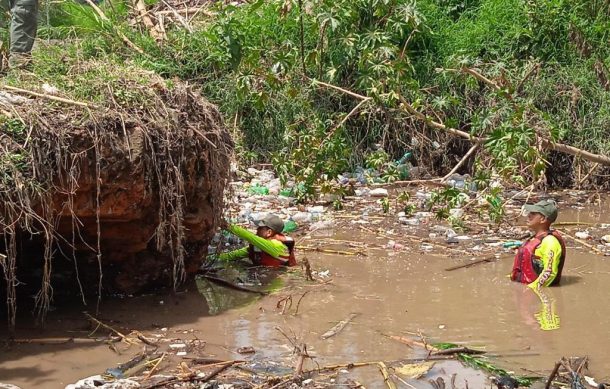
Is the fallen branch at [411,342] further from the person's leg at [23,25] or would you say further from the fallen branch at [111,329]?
the person's leg at [23,25]

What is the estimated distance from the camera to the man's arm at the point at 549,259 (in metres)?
6.25

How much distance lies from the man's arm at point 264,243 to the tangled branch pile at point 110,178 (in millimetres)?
505

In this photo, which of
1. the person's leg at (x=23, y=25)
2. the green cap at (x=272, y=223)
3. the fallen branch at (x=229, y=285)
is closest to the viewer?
the fallen branch at (x=229, y=285)

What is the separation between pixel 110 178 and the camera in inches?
204

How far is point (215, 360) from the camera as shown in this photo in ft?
15.5

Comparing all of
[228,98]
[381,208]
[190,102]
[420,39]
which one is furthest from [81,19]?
[190,102]

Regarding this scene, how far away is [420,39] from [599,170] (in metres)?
2.63

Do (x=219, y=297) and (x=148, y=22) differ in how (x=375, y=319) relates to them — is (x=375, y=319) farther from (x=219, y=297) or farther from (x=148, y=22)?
(x=148, y=22)

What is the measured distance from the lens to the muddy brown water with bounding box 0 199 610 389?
15.8 ft

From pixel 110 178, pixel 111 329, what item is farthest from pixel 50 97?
pixel 111 329

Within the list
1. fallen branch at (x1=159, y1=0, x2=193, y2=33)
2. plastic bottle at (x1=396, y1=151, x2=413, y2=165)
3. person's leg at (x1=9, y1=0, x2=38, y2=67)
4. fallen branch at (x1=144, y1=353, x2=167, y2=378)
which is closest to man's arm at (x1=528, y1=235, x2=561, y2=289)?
fallen branch at (x1=144, y1=353, x2=167, y2=378)


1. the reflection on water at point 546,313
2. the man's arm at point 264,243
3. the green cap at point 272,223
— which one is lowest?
the reflection on water at point 546,313

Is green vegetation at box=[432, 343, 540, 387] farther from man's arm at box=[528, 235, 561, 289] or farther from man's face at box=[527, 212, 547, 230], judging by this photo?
man's face at box=[527, 212, 547, 230]

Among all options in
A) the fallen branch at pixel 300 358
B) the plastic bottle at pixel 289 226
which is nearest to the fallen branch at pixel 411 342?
the fallen branch at pixel 300 358
